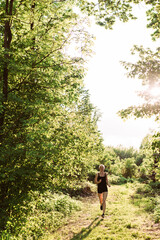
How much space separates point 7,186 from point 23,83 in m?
2.91

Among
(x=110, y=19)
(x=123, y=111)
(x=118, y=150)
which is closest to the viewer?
(x=110, y=19)

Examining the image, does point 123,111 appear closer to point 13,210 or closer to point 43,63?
point 43,63

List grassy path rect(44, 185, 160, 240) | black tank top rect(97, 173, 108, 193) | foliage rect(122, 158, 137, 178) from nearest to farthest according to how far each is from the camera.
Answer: grassy path rect(44, 185, 160, 240)
black tank top rect(97, 173, 108, 193)
foliage rect(122, 158, 137, 178)

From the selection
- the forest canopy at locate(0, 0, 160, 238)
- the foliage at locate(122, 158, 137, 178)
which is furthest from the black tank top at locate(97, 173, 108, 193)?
the foliage at locate(122, 158, 137, 178)

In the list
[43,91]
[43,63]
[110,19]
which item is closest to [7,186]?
[43,91]

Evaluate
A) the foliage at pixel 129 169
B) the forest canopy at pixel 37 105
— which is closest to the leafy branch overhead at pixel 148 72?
the forest canopy at pixel 37 105

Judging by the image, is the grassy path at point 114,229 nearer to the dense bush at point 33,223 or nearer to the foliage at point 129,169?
the dense bush at point 33,223

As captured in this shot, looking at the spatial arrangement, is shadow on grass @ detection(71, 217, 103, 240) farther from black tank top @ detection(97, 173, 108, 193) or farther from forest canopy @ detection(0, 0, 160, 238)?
forest canopy @ detection(0, 0, 160, 238)

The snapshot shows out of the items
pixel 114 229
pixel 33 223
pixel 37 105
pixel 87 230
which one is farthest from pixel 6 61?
pixel 114 229

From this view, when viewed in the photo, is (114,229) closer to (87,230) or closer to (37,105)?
(87,230)

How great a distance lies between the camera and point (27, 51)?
5121 millimetres

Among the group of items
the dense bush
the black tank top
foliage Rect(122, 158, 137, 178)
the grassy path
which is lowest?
the grassy path

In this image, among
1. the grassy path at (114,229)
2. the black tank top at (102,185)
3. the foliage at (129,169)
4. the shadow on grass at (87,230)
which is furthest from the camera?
the foliage at (129,169)

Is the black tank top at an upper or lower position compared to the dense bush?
upper
